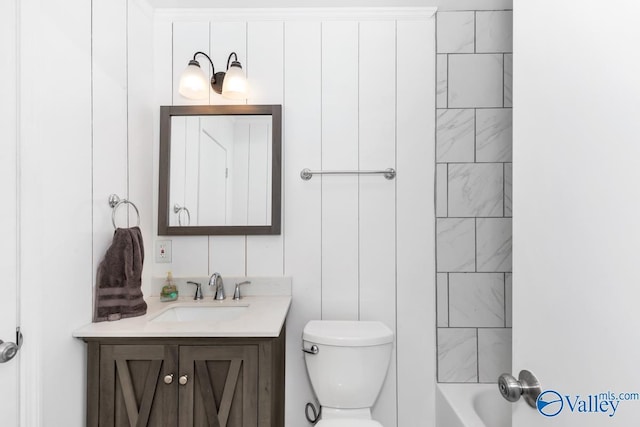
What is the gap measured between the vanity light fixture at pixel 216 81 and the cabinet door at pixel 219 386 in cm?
117

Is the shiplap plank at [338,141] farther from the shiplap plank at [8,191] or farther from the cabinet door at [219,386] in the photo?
the shiplap plank at [8,191]

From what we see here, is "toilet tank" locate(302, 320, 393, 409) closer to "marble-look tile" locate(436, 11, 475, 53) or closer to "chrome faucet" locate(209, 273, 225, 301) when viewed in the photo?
"chrome faucet" locate(209, 273, 225, 301)

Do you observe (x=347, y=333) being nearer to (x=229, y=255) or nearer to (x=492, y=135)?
(x=229, y=255)

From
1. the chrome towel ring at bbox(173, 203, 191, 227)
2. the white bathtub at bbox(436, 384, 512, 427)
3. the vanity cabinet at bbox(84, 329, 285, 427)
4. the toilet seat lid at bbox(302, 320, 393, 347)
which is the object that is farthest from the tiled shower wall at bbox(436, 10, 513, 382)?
the chrome towel ring at bbox(173, 203, 191, 227)

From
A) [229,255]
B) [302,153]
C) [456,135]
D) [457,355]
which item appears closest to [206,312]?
[229,255]

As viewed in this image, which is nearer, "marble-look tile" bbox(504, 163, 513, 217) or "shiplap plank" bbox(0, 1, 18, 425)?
"shiplap plank" bbox(0, 1, 18, 425)

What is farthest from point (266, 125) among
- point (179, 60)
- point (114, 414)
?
point (114, 414)

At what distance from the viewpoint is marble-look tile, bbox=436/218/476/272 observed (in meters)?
1.84

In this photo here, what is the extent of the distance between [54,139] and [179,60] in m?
0.89

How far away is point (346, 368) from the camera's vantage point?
1581 millimetres

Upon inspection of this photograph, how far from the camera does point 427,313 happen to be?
1860mm

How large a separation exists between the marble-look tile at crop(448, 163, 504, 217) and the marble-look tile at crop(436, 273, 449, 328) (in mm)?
327

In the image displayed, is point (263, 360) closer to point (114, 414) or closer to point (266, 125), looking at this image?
point (114, 414)

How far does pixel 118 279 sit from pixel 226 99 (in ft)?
3.28
